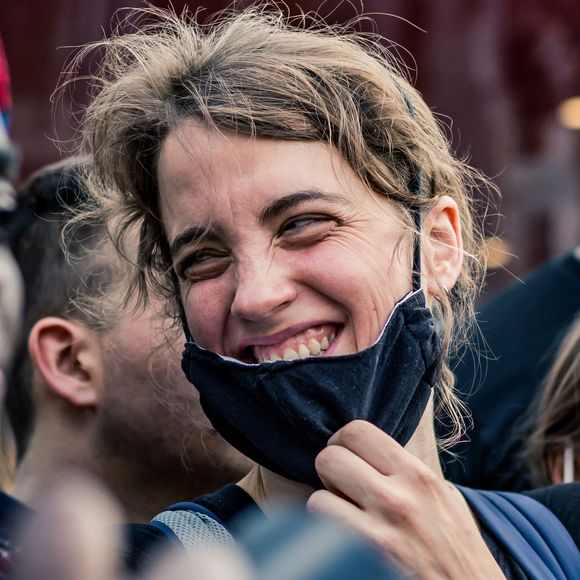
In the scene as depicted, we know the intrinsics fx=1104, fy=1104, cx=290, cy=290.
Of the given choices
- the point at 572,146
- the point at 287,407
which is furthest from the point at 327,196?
the point at 572,146

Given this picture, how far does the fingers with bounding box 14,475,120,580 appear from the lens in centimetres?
65

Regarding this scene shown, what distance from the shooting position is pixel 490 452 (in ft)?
9.91

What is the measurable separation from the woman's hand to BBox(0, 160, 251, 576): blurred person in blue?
78 centimetres

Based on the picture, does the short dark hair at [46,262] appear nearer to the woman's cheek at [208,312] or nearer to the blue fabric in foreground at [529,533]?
the woman's cheek at [208,312]

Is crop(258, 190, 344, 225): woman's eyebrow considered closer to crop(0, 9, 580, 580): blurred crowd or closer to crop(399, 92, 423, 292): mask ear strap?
crop(0, 9, 580, 580): blurred crowd

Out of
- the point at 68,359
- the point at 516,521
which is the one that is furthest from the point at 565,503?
the point at 68,359

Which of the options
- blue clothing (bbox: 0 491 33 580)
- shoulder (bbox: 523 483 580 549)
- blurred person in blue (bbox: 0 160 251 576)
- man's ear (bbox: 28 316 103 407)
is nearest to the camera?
blue clothing (bbox: 0 491 33 580)

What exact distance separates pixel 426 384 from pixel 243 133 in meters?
0.51

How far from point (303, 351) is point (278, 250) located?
0.16 m

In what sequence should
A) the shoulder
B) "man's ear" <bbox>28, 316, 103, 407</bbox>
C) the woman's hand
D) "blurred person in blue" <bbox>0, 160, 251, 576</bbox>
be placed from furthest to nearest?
"man's ear" <bbox>28, 316, 103, 407</bbox> → "blurred person in blue" <bbox>0, 160, 251, 576</bbox> → the shoulder → the woman's hand

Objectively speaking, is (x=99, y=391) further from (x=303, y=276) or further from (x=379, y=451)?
(x=379, y=451)

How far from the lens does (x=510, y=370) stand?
3.20 metres

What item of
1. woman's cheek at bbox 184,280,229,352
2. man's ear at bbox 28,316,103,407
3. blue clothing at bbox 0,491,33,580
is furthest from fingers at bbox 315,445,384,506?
man's ear at bbox 28,316,103,407

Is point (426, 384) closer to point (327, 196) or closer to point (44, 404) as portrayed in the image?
point (327, 196)
